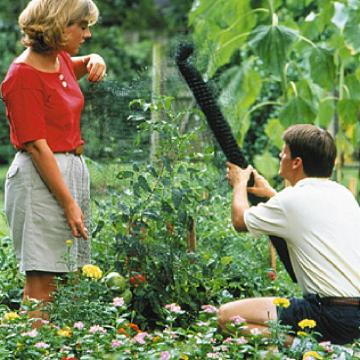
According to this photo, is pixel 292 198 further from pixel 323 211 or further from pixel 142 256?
pixel 142 256

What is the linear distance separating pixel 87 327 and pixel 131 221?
93 centimetres

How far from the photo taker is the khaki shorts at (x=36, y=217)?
3758 mm

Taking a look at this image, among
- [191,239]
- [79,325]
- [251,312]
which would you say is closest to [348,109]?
[191,239]

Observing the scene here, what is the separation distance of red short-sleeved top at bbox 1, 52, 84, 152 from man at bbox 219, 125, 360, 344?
0.70 meters

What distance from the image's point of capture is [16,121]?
3.68 meters

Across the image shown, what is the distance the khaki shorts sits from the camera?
3758 millimetres

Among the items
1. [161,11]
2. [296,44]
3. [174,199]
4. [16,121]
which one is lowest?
[174,199]

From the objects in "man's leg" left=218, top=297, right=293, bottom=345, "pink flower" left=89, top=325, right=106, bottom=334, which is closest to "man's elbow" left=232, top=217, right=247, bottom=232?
"man's leg" left=218, top=297, right=293, bottom=345

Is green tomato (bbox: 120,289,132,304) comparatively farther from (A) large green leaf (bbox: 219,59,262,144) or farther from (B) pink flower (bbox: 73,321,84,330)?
(A) large green leaf (bbox: 219,59,262,144)

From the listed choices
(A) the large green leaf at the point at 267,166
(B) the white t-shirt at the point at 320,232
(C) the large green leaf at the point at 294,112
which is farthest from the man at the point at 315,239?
(A) the large green leaf at the point at 267,166

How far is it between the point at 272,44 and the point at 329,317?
2.53 metres

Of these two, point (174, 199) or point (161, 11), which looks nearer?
point (174, 199)

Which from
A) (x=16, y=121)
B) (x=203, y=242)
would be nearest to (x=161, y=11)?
(x=203, y=242)

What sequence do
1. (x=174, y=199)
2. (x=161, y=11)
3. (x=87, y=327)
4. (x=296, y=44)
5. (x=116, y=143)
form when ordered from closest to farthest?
(x=87, y=327)
(x=174, y=199)
(x=116, y=143)
(x=296, y=44)
(x=161, y=11)
